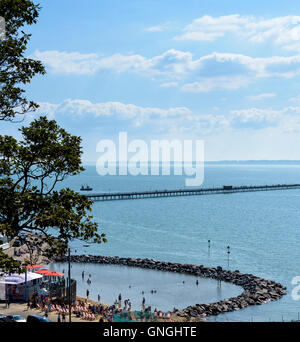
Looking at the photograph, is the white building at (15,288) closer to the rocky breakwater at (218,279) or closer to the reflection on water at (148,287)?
the reflection on water at (148,287)

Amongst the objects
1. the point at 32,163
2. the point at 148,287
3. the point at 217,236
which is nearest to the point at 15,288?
the point at 148,287

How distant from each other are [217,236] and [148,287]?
134ft

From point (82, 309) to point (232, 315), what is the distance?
13820mm

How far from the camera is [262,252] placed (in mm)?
71375

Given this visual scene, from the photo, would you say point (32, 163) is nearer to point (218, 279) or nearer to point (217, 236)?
point (218, 279)

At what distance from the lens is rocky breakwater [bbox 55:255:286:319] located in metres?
38.9

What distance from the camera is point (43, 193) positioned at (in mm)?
11070

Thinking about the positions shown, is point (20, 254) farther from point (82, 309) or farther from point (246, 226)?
point (246, 226)

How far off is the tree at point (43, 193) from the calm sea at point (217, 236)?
2877 centimetres

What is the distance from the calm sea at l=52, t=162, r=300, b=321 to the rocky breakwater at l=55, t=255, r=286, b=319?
3.55 feet

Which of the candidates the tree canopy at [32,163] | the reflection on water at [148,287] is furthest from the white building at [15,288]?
the tree canopy at [32,163]

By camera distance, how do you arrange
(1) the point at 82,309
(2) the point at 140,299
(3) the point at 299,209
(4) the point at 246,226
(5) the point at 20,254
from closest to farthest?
1. (1) the point at 82,309
2. (2) the point at 140,299
3. (5) the point at 20,254
4. (4) the point at 246,226
5. (3) the point at 299,209
